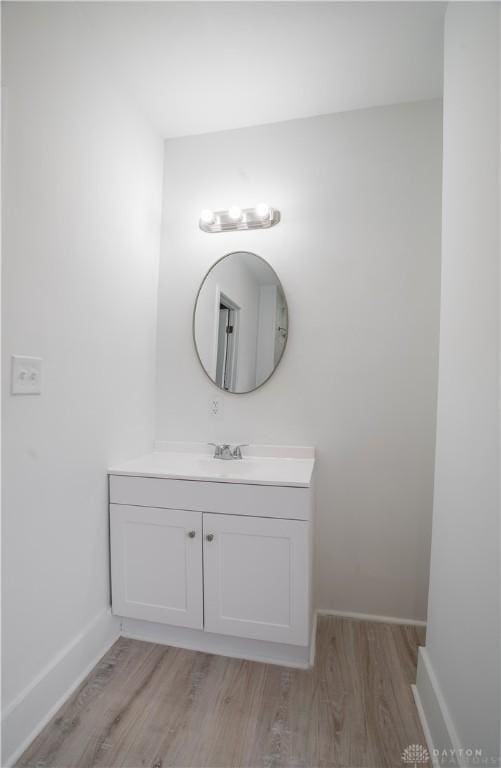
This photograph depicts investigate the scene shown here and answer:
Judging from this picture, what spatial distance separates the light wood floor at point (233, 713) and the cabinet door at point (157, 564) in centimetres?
18

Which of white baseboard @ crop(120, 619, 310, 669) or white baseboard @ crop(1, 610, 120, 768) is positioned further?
white baseboard @ crop(120, 619, 310, 669)

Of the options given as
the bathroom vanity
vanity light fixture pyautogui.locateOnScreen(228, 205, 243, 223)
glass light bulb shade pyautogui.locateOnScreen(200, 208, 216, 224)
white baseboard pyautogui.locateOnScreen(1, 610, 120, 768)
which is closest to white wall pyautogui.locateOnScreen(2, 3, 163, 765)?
white baseboard pyautogui.locateOnScreen(1, 610, 120, 768)

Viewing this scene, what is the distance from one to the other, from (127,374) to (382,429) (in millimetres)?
1265

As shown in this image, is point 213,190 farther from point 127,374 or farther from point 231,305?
point 127,374

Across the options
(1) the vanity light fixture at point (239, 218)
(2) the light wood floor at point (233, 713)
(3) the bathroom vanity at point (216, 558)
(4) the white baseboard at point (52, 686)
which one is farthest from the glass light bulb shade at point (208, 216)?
(2) the light wood floor at point (233, 713)

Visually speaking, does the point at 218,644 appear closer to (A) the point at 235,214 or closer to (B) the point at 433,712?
(B) the point at 433,712

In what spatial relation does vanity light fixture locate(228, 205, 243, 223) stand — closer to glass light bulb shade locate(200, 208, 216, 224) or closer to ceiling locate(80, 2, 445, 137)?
glass light bulb shade locate(200, 208, 216, 224)

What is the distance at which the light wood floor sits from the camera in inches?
45.5

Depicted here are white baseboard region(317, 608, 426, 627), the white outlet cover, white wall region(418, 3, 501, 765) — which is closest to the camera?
white wall region(418, 3, 501, 765)

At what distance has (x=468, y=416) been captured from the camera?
1.07m

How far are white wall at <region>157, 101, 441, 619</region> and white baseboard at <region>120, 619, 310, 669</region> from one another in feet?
1.40

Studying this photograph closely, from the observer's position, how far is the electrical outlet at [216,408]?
2049mm

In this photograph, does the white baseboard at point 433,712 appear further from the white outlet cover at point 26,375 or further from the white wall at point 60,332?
the white outlet cover at point 26,375

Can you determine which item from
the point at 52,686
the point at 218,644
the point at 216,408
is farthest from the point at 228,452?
the point at 52,686
